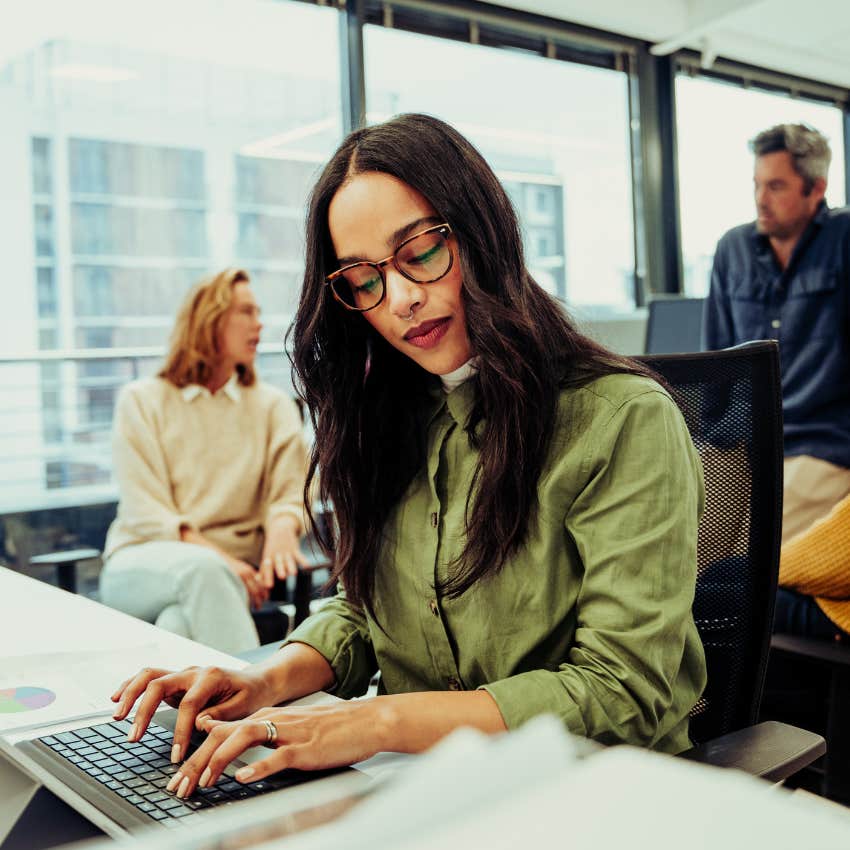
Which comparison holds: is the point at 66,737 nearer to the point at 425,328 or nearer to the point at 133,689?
the point at 133,689

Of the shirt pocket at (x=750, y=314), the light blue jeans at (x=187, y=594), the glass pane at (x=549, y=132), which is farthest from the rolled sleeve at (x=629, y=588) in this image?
the glass pane at (x=549, y=132)

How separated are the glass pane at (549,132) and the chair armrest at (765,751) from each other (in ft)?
11.5

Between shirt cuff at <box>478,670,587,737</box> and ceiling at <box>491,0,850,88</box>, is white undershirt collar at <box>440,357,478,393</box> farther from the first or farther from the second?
ceiling at <box>491,0,850,88</box>

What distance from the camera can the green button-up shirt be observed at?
93cm

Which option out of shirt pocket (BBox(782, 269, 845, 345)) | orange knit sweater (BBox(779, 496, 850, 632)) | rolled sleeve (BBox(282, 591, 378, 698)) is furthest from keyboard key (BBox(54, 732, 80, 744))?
shirt pocket (BBox(782, 269, 845, 345))

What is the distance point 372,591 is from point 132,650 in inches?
11.8

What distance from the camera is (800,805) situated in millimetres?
293

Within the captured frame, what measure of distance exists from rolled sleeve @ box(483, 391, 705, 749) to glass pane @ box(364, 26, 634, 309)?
11.0ft

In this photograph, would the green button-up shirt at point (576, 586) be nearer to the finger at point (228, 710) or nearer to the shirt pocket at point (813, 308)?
the finger at point (228, 710)

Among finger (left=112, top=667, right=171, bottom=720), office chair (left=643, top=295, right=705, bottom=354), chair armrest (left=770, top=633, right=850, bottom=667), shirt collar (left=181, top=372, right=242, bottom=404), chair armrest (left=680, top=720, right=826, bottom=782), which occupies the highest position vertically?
office chair (left=643, top=295, right=705, bottom=354)

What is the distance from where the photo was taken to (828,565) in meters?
1.58

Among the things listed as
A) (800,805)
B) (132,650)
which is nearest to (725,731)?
(132,650)

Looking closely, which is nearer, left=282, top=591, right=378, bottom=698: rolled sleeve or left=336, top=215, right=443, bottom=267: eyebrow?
left=336, top=215, right=443, bottom=267: eyebrow

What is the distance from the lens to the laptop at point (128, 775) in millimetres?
725
